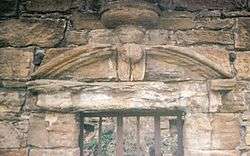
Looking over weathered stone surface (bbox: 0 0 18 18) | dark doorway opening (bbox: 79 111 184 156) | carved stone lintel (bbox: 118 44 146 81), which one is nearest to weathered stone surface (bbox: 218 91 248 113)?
carved stone lintel (bbox: 118 44 146 81)

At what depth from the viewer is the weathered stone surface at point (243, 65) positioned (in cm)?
321

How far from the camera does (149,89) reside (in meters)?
3.06

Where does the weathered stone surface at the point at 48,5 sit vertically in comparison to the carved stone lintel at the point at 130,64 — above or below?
above

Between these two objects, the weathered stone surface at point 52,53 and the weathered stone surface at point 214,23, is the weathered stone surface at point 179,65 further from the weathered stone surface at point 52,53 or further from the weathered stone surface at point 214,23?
the weathered stone surface at point 52,53

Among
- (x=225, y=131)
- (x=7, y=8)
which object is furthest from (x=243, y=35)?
(x=7, y=8)

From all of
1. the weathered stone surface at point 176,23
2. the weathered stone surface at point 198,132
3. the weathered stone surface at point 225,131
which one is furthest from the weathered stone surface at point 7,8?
the weathered stone surface at point 225,131

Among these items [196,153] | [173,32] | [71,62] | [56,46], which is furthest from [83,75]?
[196,153]

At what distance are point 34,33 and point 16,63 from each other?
1.07 ft

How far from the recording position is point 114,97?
10.1 feet

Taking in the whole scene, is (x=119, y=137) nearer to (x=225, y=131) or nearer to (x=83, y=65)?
(x=83, y=65)

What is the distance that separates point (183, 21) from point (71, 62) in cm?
112

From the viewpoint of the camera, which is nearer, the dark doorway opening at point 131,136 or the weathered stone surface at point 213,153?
the weathered stone surface at point 213,153

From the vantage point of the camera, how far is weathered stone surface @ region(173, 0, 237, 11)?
3.29 meters

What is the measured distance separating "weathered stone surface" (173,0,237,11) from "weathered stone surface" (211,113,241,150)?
40.4 inches
